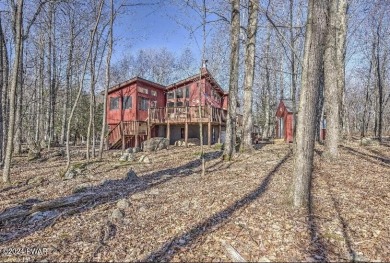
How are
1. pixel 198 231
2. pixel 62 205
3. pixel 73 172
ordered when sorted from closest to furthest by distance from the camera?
1. pixel 198 231
2. pixel 62 205
3. pixel 73 172

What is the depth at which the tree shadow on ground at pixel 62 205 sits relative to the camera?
4543 mm

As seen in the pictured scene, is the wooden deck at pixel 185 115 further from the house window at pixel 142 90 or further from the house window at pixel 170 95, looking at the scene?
the house window at pixel 170 95

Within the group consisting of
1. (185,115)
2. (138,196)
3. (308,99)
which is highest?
(185,115)

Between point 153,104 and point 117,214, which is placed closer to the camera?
point 117,214

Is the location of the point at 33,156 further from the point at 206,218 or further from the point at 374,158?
the point at 374,158

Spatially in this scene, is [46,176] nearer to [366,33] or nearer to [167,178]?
[167,178]

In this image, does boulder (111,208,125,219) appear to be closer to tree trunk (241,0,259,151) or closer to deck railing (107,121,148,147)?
tree trunk (241,0,259,151)

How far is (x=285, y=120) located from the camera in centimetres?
1978

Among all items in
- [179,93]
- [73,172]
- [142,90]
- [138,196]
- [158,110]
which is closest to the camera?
[138,196]

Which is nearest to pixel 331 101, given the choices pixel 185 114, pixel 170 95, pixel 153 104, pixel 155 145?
pixel 155 145

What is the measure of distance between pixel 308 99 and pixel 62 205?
4925 mm

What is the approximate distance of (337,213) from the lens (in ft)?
14.7

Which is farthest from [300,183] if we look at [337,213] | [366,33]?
[366,33]

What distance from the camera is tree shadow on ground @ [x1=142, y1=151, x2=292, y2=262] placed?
334 cm
